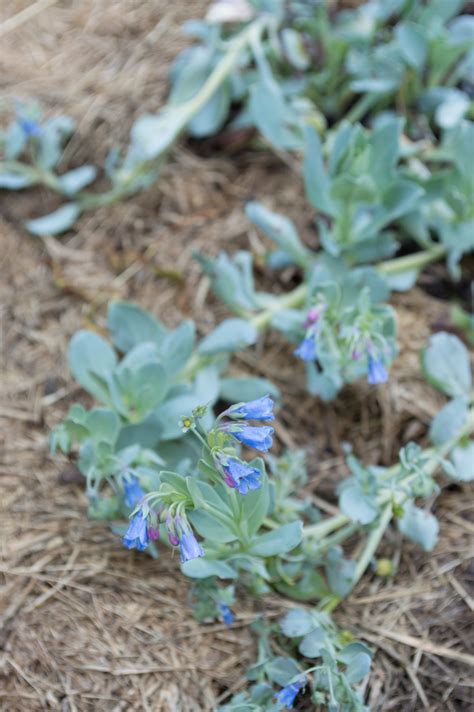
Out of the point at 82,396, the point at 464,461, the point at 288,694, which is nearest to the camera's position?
the point at 288,694

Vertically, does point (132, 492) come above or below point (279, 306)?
above

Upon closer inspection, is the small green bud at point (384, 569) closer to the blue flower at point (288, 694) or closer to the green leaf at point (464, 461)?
the green leaf at point (464, 461)

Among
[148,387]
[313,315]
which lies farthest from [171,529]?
[313,315]

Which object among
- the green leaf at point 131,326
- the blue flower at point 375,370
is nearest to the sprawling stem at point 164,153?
the green leaf at point 131,326

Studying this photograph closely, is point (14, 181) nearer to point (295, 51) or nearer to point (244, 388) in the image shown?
point (295, 51)

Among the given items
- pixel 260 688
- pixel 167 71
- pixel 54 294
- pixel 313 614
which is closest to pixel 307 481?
pixel 313 614

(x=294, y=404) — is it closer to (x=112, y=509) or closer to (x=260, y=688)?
(x=112, y=509)

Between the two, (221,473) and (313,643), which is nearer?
(221,473)

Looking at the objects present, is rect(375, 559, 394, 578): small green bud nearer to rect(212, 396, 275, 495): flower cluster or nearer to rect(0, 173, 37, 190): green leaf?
rect(212, 396, 275, 495): flower cluster
